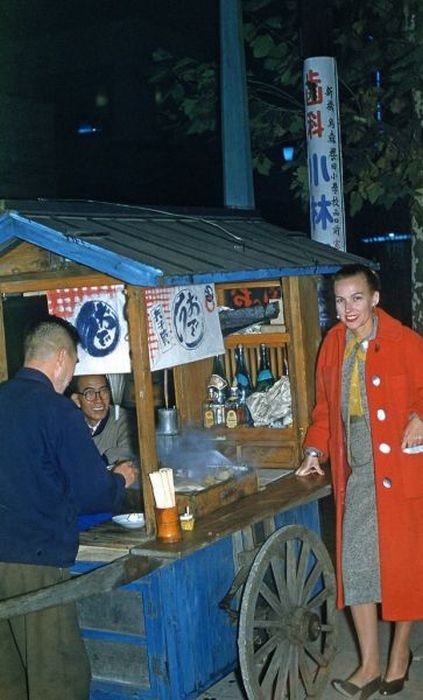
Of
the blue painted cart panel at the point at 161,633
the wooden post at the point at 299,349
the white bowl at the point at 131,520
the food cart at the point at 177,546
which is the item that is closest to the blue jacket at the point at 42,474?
the food cart at the point at 177,546

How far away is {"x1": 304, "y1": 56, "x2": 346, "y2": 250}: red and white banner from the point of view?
7.13m

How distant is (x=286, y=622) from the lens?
4609 millimetres

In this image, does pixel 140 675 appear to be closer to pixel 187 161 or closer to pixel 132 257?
pixel 132 257

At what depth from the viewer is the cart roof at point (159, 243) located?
4152mm

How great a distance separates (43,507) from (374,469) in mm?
1908

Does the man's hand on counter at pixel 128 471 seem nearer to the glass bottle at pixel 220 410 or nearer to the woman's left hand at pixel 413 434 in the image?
the glass bottle at pixel 220 410

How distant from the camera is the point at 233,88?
839 cm

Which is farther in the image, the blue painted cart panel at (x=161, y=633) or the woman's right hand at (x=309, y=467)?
the woman's right hand at (x=309, y=467)

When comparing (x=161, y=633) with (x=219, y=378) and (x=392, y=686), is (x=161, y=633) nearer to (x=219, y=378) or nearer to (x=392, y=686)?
(x=392, y=686)

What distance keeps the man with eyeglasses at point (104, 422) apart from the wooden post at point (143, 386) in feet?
5.19

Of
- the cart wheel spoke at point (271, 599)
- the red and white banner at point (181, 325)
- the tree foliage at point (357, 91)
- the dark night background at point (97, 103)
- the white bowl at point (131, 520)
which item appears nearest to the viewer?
the cart wheel spoke at point (271, 599)

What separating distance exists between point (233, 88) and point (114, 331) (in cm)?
407

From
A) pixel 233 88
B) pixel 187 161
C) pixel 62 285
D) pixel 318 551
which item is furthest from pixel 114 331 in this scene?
pixel 187 161

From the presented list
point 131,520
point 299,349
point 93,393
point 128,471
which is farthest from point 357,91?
point 131,520
